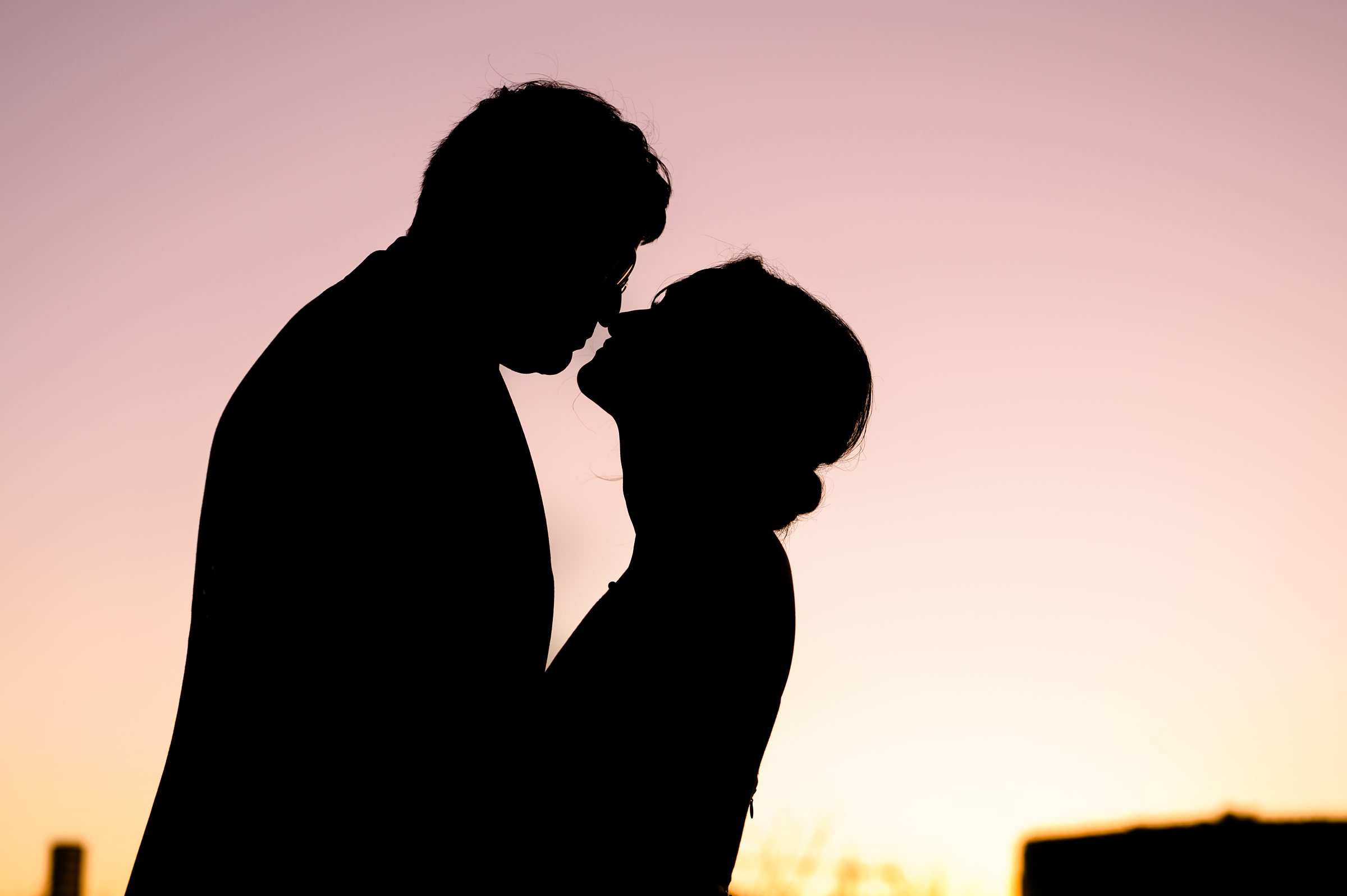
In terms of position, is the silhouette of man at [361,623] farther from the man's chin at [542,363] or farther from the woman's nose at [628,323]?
the woman's nose at [628,323]

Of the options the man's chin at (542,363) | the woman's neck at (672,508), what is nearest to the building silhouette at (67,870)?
the man's chin at (542,363)

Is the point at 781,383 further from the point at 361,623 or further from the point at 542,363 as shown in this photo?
the point at 361,623

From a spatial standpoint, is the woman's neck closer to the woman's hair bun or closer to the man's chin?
the woman's hair bun

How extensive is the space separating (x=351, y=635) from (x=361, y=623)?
0.02m

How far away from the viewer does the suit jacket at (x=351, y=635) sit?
185 cm

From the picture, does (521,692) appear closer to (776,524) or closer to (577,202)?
(776,524)

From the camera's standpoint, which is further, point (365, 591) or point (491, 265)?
point (491, 265)

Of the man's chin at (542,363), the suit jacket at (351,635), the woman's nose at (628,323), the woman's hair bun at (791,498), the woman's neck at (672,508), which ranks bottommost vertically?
the suit jacket at (351,635)

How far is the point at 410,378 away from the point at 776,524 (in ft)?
2.98

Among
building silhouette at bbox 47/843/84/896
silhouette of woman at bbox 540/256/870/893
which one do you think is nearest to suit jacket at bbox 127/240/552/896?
silhouette of woman at bbox 540/256/870/893

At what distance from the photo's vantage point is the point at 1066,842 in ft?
40.1

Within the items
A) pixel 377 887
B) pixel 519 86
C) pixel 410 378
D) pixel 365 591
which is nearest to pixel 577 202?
pixel 519 86

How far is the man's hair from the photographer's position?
255 centimetres

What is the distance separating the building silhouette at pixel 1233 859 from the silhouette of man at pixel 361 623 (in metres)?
9.03
